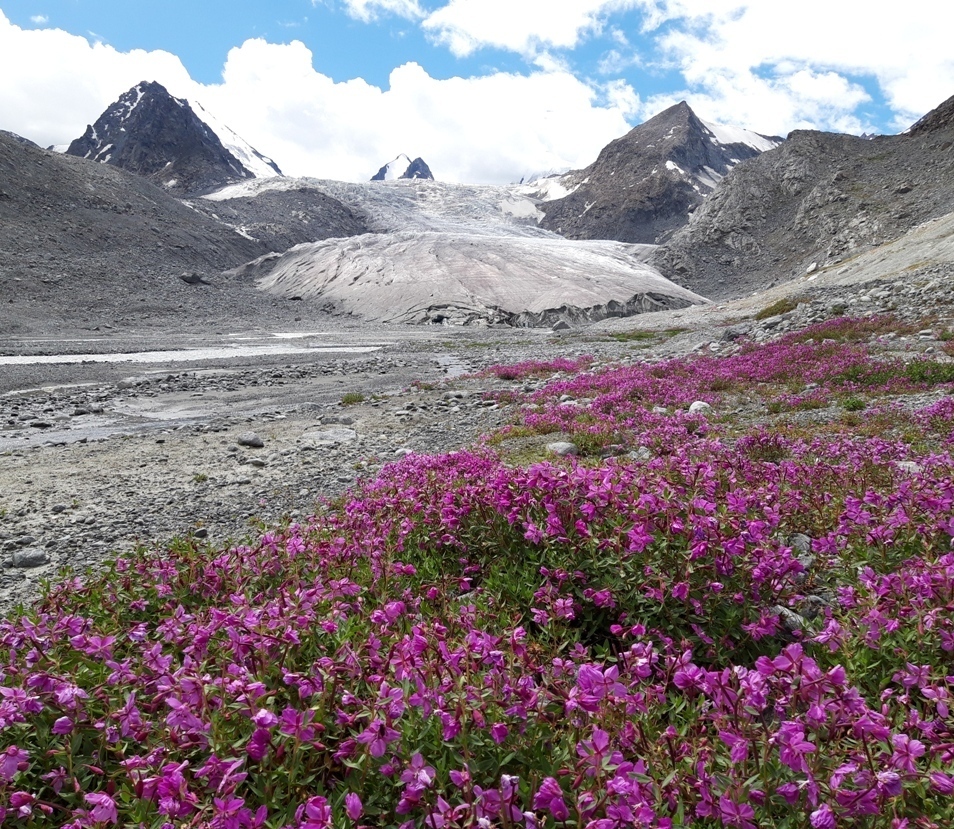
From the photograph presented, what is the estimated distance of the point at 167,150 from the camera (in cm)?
18612

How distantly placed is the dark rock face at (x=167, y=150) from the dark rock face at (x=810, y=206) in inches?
5384

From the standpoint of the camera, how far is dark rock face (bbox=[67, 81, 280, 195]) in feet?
585

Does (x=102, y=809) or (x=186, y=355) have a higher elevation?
(x=186, y=355)

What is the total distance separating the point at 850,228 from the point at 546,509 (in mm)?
101074

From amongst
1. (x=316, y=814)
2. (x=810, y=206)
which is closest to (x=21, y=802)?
(x=316, y=814)

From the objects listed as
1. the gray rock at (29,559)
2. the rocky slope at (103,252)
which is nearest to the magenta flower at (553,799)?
the gray rock at (29,559)

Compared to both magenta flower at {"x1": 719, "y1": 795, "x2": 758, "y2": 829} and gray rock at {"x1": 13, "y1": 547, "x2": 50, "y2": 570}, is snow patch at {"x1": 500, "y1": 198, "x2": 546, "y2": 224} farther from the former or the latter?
magenta flower at {"x1": 719, "y1": 795, "x2": 758, "y2": 829}

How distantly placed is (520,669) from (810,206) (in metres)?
115

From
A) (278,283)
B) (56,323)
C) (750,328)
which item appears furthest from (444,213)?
(750,328)

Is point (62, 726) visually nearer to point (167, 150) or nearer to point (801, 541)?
point (801, 541)

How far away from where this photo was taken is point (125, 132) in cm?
19375

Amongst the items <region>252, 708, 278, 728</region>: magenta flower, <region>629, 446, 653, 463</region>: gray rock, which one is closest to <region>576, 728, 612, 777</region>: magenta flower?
<region>252, 708, 278, 728</region>: magenta flower

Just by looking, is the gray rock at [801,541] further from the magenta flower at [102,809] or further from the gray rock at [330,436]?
the gray rock at [330,436]

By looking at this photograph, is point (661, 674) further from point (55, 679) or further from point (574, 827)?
point (55, 679)
